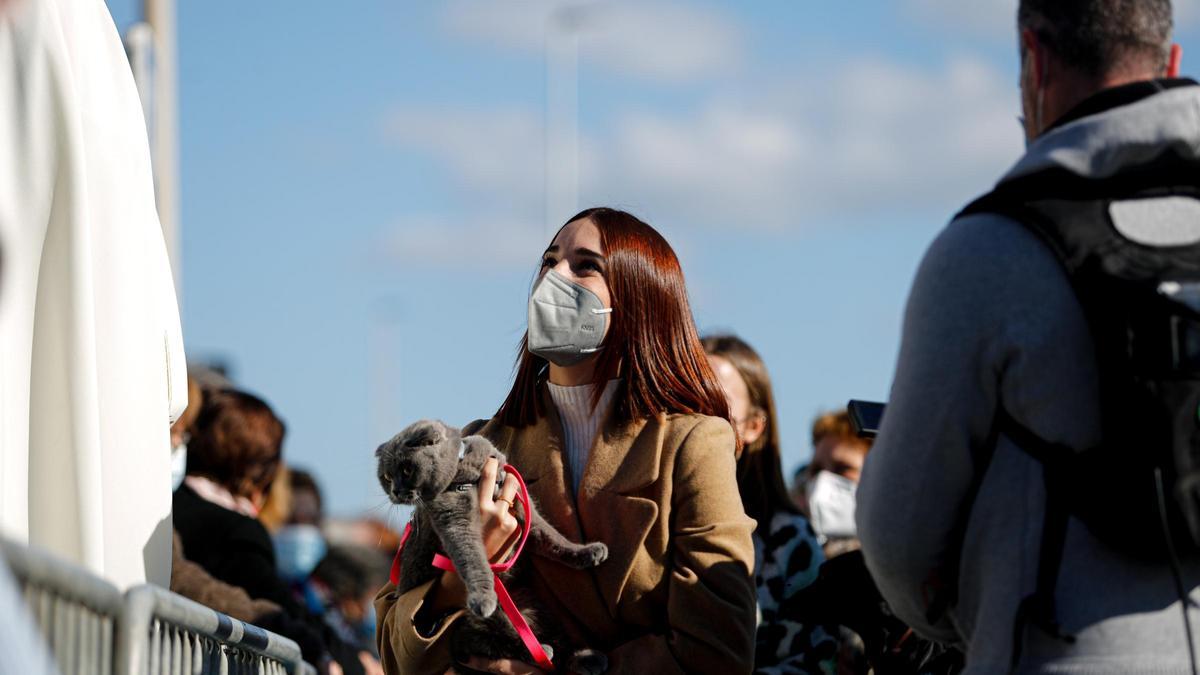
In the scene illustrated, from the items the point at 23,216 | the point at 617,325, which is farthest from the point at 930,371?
the point at 23,216

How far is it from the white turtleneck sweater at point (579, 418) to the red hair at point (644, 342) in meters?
0.03

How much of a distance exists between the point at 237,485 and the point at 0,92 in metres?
3.49

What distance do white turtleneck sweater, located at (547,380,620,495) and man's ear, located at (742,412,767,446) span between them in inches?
58.6

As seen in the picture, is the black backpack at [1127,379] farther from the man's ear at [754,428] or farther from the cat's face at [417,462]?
the man's ear at [754,428]

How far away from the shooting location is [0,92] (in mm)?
3135

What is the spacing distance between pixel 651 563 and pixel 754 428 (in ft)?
5.92

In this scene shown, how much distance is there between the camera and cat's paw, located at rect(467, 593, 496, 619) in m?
3.49

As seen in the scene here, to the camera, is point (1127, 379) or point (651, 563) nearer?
point (1127, 379)

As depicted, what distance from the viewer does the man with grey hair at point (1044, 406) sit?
268cm

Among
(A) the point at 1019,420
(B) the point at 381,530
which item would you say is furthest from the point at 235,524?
(A) the point at 1019,420

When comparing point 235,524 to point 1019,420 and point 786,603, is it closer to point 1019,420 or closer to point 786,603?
point 786,603

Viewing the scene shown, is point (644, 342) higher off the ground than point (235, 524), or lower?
higher

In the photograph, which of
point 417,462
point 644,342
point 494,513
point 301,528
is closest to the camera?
point 417,462

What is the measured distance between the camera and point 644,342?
3939mm
